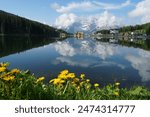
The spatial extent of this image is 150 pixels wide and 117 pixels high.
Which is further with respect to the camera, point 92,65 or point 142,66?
point 142,66

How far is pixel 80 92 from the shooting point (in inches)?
296

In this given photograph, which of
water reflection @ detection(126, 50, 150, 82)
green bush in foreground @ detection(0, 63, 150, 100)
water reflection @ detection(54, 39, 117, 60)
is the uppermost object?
green bush in foreground @ detection(0, 63, 150, 100)

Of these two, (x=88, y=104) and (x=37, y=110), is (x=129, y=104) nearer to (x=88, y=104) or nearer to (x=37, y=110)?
(x=88, y=104)

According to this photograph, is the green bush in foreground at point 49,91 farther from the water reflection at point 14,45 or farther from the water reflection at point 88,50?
the water reflection at point 88,50

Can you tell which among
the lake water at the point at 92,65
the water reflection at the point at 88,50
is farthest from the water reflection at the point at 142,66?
the water reflection at the point at 88,50

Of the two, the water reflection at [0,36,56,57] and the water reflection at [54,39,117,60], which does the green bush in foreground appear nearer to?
the water reflection at [0,36,56,57]

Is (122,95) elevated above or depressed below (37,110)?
below

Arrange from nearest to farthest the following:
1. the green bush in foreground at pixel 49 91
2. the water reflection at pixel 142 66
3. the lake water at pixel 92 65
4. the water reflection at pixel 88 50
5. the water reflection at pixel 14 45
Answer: the green bush in foreground at pixel 49 91 → the lake water at pixel 92 65 → the water reflection at pixel 142 66 → the water reflection at pixel 14 45 → the water reflection at pixel 88 50

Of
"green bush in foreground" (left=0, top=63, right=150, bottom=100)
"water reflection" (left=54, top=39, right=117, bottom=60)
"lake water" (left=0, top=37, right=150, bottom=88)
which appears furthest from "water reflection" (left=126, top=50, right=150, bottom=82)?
"green bush in foreground" (left=0, top=63, right=150, bottom=100)

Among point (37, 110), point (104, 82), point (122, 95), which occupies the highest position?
point (37, 110)

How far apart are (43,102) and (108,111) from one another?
3.14ft

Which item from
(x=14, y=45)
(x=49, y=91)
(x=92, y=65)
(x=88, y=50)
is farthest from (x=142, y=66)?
(x=14, y=45)

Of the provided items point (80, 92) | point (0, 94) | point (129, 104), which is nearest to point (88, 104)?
point (129, 104)

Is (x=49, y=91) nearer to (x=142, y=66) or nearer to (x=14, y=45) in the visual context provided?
(x=142, y=66)
